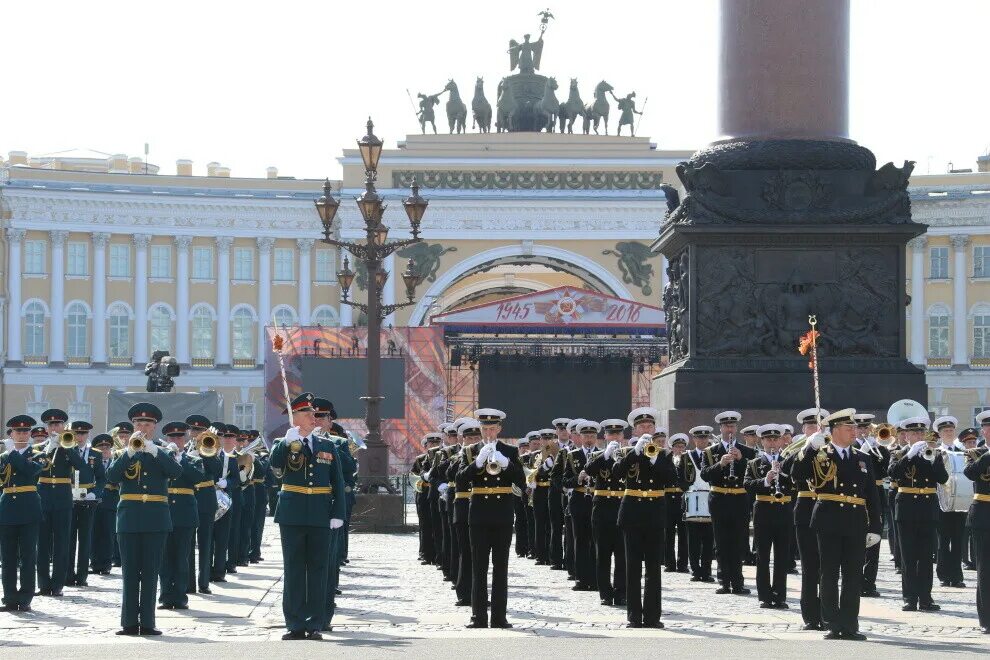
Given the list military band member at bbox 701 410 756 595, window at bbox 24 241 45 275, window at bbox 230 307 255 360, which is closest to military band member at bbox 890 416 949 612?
military band member at bbox 701 410 756 595

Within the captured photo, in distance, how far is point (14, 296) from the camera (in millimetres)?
68000

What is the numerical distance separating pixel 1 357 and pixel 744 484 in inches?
2144

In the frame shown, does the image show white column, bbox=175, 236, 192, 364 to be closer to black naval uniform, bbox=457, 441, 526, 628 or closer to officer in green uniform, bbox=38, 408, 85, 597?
officer in green uniform, bbox=38, 408, 85, 597

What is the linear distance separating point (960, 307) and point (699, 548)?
171ft

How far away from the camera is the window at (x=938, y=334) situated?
6869cm

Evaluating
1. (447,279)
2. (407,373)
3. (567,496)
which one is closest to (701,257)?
(567,496)

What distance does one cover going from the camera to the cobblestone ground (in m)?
13.2

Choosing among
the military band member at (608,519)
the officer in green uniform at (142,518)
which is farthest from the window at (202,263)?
the officer in green uniform at (142,518)

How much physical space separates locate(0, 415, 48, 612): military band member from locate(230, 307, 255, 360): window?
53938 millimetres

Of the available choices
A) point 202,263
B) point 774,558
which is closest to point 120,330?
point 202,263

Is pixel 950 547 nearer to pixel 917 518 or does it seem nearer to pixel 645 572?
pixel 917 518

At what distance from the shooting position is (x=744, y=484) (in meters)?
16.8

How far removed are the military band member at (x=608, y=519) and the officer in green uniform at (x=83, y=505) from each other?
17.6ft

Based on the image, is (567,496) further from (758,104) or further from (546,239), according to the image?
(546,239)
